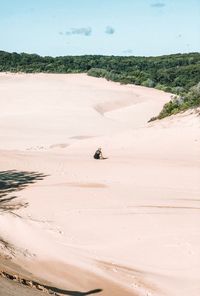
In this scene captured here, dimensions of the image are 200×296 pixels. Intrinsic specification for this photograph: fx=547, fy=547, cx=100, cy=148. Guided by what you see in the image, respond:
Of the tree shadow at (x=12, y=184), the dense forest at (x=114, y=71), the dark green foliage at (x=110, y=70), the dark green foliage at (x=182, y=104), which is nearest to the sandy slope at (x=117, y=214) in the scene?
the tree shadow at (x=12, y=184)

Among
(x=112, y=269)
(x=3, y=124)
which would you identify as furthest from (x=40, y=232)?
(x=3, y=124)

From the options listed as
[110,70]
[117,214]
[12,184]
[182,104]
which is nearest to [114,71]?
[110,70]

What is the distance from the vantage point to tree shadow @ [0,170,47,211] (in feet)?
42.3

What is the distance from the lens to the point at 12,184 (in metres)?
15.0

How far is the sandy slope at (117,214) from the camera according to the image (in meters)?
9.21

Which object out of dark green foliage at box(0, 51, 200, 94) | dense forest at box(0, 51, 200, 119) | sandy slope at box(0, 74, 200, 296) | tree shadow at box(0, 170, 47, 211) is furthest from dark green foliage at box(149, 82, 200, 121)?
dark green foliage at box(0, 51, 200, 94)

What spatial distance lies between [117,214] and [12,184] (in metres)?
3.94

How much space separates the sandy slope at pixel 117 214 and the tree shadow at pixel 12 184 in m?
0.33

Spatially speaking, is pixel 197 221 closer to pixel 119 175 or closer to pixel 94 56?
pixel 119 175

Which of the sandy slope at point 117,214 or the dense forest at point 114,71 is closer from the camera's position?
the sandy slope at point 117,214

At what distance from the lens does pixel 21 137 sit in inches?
1184

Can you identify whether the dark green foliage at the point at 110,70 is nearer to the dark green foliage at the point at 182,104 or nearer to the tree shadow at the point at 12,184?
the dark green foliage at the point at 182,104

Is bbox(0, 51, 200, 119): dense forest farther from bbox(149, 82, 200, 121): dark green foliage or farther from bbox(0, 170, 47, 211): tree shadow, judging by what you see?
bbox(0, 170, 47, 211): tree shadow

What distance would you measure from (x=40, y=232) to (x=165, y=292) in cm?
326
